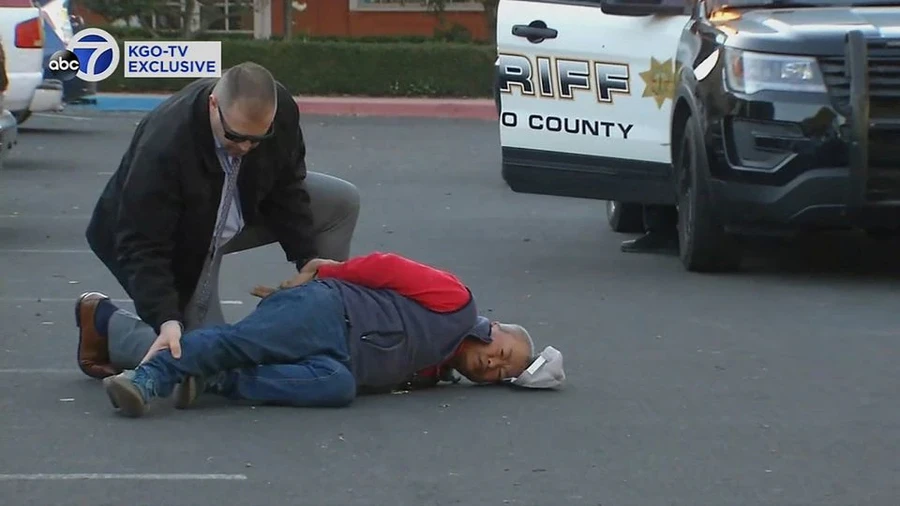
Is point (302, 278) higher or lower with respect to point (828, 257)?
higher

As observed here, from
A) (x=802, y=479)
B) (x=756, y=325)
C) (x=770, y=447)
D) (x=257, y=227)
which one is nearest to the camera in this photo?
(x=802, y=479)

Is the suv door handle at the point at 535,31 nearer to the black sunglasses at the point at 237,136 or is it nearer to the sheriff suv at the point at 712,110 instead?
→ the sheriff suv at the point at 712,110

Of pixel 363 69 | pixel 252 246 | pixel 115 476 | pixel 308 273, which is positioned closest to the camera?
pixel 115 476

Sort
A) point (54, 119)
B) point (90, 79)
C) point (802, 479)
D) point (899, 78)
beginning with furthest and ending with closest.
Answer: point (54, 119), point (90, 79), point (899, 78), point (802, 479)

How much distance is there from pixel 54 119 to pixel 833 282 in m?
13.9

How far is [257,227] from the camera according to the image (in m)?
6.75

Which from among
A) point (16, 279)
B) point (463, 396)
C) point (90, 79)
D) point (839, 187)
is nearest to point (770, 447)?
point (463, 396)

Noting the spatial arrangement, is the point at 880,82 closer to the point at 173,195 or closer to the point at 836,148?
the point at 836,148

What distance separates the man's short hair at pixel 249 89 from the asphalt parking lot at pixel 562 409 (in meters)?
1.05

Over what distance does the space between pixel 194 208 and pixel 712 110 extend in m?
3.72

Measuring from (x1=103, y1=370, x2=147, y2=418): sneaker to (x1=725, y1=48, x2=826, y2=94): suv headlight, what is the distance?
4.08 metres

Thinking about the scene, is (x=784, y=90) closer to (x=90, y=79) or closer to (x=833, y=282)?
(x=833, y=282)

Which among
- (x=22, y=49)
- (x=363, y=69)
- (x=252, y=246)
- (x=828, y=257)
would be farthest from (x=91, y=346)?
(x=363, y=69)

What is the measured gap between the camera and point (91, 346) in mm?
6598
